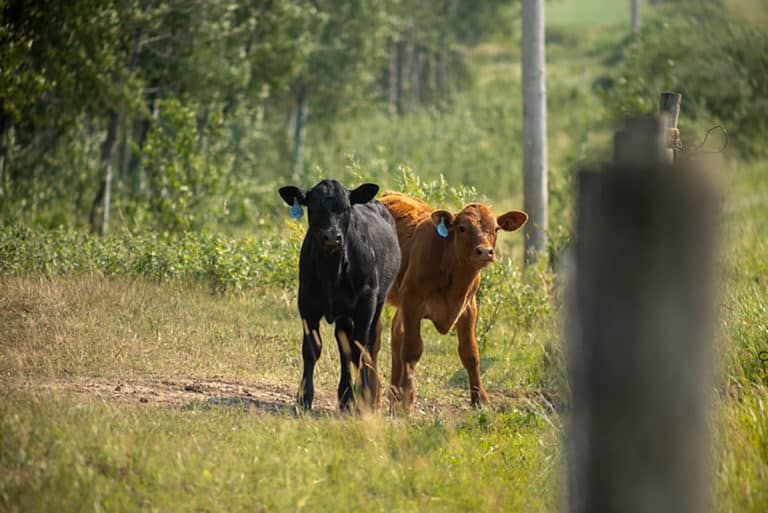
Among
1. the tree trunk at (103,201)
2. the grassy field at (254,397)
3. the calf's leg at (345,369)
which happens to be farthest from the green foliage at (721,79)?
the calf's leg at (345,369)

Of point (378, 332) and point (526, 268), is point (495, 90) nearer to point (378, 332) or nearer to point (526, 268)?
point (526, 268)

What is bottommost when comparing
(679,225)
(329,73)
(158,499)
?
(158,499)

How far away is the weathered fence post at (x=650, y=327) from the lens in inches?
124

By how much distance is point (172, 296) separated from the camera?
34.2 ft

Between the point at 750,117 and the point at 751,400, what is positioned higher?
the point at 750,117

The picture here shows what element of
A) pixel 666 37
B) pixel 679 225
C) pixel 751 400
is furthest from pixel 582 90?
pixel 679 225

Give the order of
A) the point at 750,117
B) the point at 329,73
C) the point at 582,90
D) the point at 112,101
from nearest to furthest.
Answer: the point at 112,101, the point at 750,117, the point at 329,73, the point at 582,90

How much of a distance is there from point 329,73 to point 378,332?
21.2 meters

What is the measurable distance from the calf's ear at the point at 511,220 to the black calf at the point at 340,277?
3.52 ft

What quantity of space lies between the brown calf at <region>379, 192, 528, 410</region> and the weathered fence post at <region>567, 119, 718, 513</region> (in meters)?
4.87

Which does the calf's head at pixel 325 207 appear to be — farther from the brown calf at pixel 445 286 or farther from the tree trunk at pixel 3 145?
the tree trunk at pixel 3 145

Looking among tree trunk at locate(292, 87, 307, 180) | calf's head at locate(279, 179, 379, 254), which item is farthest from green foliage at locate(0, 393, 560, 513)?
tree trunk at locate(292, 87, 307, 180)

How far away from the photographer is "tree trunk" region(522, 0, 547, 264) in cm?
1323

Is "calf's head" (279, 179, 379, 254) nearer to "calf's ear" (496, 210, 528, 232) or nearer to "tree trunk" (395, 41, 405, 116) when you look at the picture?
"calf's ear" (496, 210, 528, 232)
